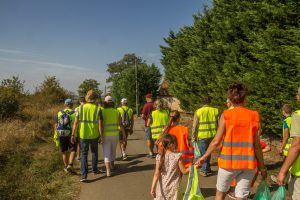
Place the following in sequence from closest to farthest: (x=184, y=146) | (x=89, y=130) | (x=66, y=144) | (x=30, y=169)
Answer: (x=184, y=146) → (x=89, y=130) → (x=66, y=144) → (x=30, y=169)

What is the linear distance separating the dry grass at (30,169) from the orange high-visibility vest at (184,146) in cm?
254

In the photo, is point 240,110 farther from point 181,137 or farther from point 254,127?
point 181,137

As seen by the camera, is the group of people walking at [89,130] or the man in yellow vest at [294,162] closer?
the man in yellow vest at [294,162]

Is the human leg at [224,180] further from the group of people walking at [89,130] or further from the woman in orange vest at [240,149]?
the group of people walking at [89,130]

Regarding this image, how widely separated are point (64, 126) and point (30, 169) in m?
1.78

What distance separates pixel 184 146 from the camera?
5.44m

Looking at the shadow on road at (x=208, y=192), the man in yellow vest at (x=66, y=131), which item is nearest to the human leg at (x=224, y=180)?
the shadow on road at (x=208, y=192)

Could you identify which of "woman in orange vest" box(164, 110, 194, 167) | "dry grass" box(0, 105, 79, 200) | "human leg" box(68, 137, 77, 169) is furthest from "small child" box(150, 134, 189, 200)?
"human leg" box(68, 137, 77, 169)

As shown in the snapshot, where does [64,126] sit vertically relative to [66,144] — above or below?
above

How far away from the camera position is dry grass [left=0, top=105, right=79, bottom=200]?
6.53m

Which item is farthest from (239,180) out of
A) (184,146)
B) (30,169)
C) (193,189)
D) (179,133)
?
(30,169)

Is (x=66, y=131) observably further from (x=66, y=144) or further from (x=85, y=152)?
(x=85, y=152)

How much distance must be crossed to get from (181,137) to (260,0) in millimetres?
6451

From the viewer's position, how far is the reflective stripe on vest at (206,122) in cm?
749
